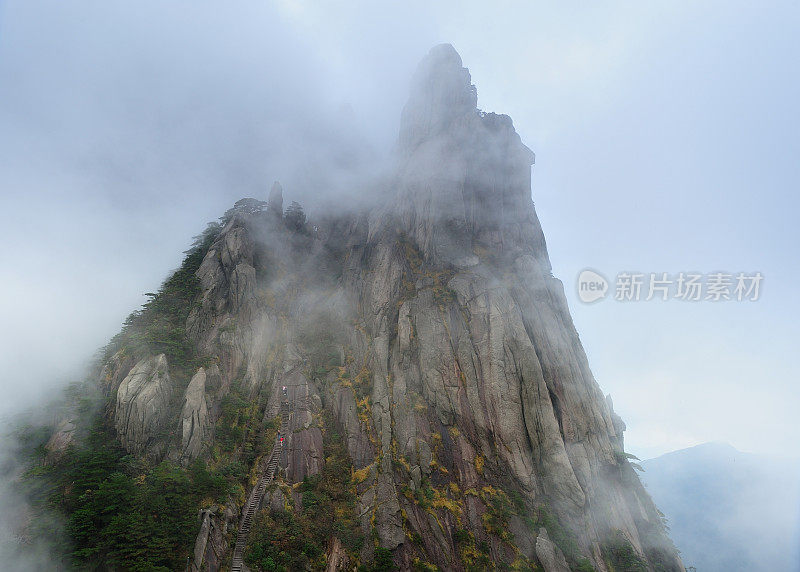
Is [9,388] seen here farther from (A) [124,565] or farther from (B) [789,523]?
(B) [789,523]

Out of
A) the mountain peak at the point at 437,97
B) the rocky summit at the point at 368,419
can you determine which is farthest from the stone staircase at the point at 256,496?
the mountain peak at the point at 437,97

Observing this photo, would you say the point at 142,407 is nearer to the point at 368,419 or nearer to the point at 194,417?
the point at 194,417

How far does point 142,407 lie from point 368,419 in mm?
20616

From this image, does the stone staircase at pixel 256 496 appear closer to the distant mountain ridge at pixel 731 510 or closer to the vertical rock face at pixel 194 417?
the vertical rock face at pixel 194 417

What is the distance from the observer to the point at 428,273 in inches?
1692

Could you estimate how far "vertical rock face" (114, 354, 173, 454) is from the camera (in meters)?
26.3

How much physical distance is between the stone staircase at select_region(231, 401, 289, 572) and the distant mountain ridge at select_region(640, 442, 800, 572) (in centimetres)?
11093

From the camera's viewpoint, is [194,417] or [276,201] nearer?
[194,417]

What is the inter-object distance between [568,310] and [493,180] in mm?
23981

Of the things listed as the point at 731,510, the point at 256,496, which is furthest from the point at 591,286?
the point at 731,510

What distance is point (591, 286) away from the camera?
2517cm

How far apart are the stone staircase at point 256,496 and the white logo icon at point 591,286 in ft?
103

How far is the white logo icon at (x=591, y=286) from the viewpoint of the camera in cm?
2500

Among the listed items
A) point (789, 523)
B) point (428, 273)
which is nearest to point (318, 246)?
point (428, 273)
